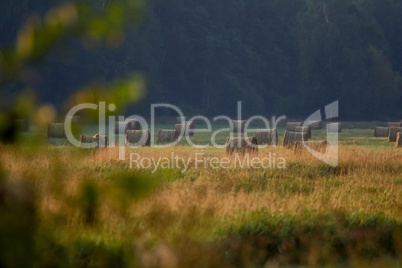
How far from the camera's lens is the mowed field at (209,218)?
2668 millimetres

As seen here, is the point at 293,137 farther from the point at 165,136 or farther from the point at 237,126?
the point at 237,126

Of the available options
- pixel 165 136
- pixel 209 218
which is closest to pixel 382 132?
pixel 165 136

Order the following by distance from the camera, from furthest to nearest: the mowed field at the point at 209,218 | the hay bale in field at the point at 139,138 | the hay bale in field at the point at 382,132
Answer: the hay bale in field at the point at 382,132 → the hay bale in field at the point at 139,138 → the mowed field at the point at 209,218

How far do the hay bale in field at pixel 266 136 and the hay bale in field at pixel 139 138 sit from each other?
450 cm

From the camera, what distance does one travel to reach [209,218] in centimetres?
1140

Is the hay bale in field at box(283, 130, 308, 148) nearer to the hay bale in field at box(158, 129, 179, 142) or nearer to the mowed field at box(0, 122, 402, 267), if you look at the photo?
the hay bale in field at box(158, 129, 179, 142)

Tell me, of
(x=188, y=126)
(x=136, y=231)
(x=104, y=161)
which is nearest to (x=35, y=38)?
(x=136, y=231)

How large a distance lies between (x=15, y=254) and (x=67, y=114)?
479mm

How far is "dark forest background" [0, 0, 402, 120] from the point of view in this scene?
79.6 m

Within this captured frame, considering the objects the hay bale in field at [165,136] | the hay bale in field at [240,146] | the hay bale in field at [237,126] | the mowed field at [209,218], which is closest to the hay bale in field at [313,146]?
the hay bale in field at [240,146]

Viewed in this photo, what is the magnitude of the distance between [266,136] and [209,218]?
22622 mm

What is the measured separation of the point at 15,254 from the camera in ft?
8.07

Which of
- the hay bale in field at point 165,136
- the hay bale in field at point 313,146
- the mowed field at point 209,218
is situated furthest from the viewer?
the hay bale in field at point 165,136

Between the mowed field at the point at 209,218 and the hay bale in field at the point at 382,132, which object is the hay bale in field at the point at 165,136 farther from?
the mowed field at the point at 209,218
